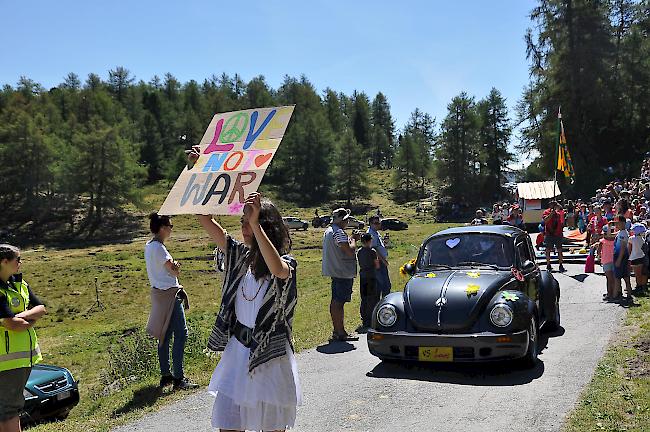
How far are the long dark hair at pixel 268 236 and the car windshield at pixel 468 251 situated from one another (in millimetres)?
5313

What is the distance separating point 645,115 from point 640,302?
47.4m

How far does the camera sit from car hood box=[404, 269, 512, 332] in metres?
7.46

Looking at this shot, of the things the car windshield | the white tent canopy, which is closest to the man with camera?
the car windshield

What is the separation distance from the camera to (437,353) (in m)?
7.30

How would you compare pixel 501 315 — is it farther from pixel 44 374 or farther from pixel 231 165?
pixel 44 374

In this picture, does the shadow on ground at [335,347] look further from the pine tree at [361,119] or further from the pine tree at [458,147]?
the pine tree at [361,119]

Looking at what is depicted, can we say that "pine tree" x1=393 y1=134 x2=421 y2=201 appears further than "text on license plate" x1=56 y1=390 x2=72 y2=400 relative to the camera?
Yes

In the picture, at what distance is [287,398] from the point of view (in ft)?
12.3

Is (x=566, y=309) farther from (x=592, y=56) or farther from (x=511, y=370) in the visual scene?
(x=592, y=56)

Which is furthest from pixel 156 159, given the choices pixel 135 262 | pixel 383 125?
pixel 135 262

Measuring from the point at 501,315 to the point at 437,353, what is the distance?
0.92 metres

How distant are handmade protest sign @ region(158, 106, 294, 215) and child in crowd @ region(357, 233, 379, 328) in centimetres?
644

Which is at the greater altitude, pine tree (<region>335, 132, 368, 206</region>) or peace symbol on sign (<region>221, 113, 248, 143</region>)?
pine tree (<region>335, 132, 368, 206</region>)

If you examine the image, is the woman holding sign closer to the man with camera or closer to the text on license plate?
the text on license plate
